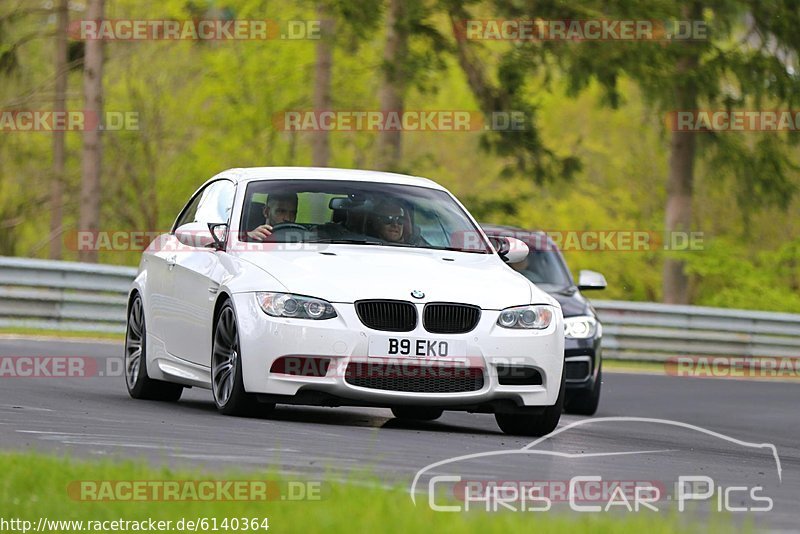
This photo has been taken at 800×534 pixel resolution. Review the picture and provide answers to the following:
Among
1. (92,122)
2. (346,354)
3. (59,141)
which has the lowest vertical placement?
(59,141)

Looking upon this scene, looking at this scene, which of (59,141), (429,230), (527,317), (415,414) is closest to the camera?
(527,317)

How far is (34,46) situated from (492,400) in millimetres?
39847

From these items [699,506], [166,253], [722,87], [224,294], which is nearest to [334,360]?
[224,294]

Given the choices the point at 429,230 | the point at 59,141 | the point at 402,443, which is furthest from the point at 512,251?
the point at 59,141

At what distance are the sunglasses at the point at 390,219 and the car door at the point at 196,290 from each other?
101cm

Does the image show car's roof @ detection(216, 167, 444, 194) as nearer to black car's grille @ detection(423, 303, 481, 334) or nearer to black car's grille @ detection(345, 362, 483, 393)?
black car's grille @ detection(423, 303, 481, 334)

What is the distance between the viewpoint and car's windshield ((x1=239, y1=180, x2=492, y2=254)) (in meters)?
11.2

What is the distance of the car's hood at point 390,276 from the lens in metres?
10.1

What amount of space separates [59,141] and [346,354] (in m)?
36.8

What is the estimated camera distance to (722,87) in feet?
114

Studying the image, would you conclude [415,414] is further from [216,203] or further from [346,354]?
[346,354]

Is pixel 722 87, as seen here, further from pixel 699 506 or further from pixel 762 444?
pixel 699 506

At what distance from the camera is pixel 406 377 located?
1009 cm

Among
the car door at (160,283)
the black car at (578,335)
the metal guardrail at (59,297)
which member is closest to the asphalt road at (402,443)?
the black car at (578,335)
